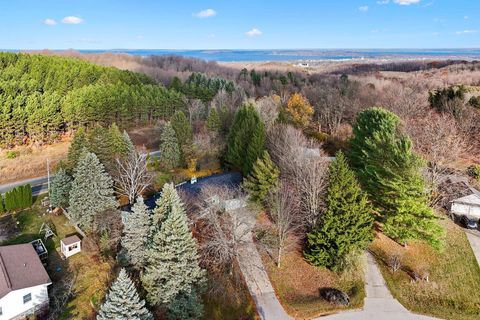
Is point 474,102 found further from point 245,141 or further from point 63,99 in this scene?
point 63,99

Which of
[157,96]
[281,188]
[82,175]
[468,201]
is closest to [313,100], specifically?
[157,96]

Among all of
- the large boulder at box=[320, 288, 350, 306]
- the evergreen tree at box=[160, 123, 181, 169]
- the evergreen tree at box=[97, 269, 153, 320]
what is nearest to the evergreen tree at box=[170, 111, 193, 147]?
the evergreen tree at box=[160, 123, 181, 169]

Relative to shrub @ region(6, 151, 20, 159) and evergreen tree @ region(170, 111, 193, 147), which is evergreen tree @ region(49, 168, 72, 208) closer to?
evergreen tree @ region(170, 111, 193, 147)

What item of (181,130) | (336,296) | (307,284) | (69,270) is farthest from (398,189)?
(181,130)

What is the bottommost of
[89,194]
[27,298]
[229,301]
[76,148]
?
[229,301]

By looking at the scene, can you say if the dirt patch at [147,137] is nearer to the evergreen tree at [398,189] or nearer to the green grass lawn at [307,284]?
the green grass lawn at [307,284]

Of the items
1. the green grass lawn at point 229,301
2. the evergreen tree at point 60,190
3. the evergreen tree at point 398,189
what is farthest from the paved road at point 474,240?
the evergreen tree at point 60,190
